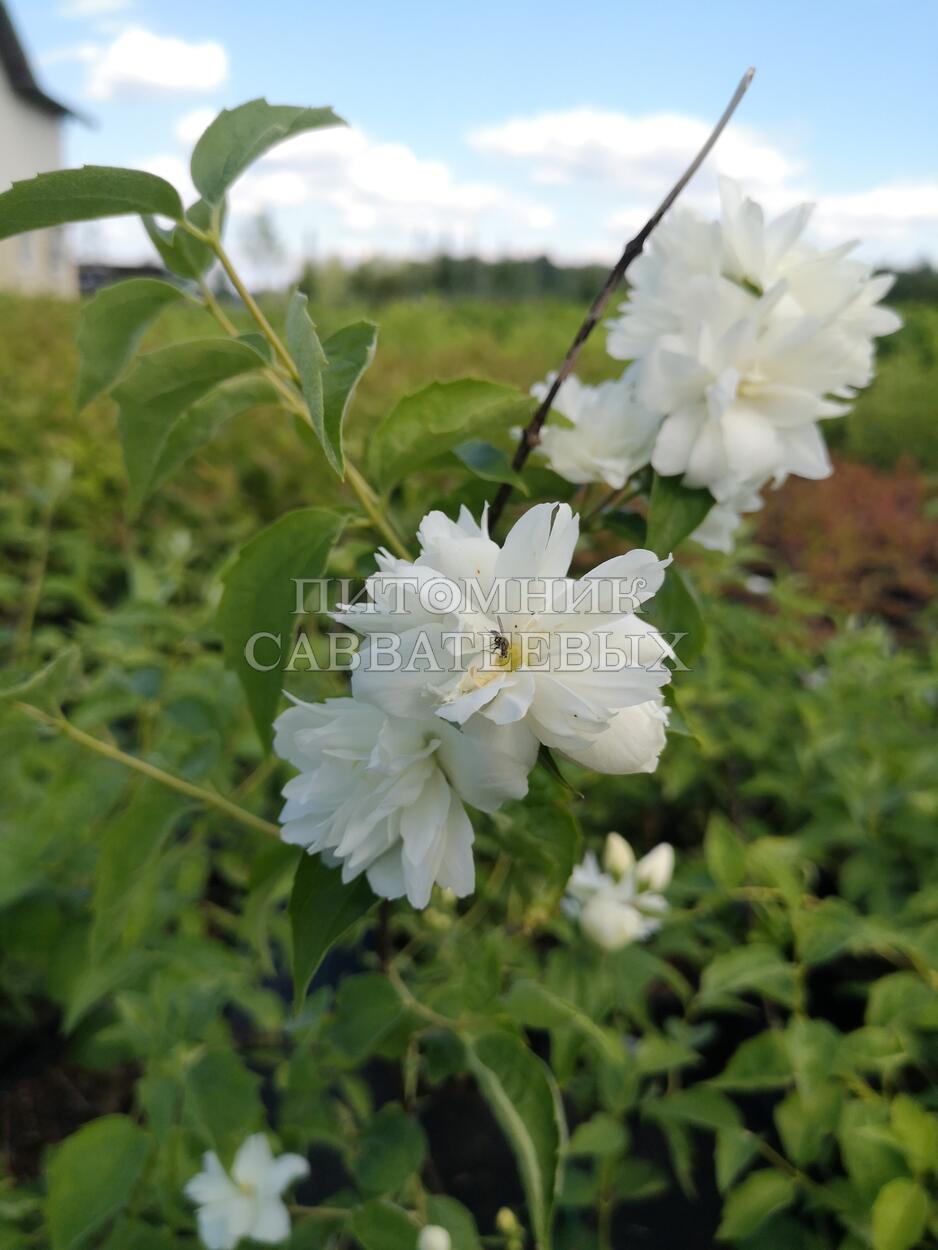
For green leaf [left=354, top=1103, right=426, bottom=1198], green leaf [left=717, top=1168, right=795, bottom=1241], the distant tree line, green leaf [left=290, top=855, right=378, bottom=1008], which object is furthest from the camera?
the distant tree line

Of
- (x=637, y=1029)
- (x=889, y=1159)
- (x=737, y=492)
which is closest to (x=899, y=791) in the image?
(x=637, y=1029)

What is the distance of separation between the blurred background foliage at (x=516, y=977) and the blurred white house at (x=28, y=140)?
16.7 metres

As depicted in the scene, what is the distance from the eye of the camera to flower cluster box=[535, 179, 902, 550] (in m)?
0.66

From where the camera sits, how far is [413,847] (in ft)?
1.70

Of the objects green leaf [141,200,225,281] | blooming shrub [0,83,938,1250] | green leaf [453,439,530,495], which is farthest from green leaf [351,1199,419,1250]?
green leaf [141,200,225,281]

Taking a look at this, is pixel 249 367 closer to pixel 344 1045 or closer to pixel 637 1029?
pixel 344 1045

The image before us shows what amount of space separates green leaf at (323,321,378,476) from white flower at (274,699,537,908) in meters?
0.15

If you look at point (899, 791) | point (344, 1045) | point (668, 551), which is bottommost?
point (899, 791)

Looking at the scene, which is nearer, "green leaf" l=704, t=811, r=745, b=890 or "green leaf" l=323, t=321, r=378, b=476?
"green leaf" l=323, t=321, r=378, b=476

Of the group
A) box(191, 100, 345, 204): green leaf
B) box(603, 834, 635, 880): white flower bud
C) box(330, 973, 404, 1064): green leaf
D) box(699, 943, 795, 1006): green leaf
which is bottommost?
box(699, 943, 795, 1006): green leaf

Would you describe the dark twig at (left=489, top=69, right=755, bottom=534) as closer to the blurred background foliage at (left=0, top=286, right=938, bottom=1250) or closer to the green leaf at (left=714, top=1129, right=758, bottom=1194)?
the blurred background foliage at (left=0, top=286, right=938, bottom=1250)

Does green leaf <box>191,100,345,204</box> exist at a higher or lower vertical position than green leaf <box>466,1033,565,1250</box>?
higher

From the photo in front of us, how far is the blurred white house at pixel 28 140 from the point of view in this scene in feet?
54.8

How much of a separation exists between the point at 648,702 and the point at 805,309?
0.36m
